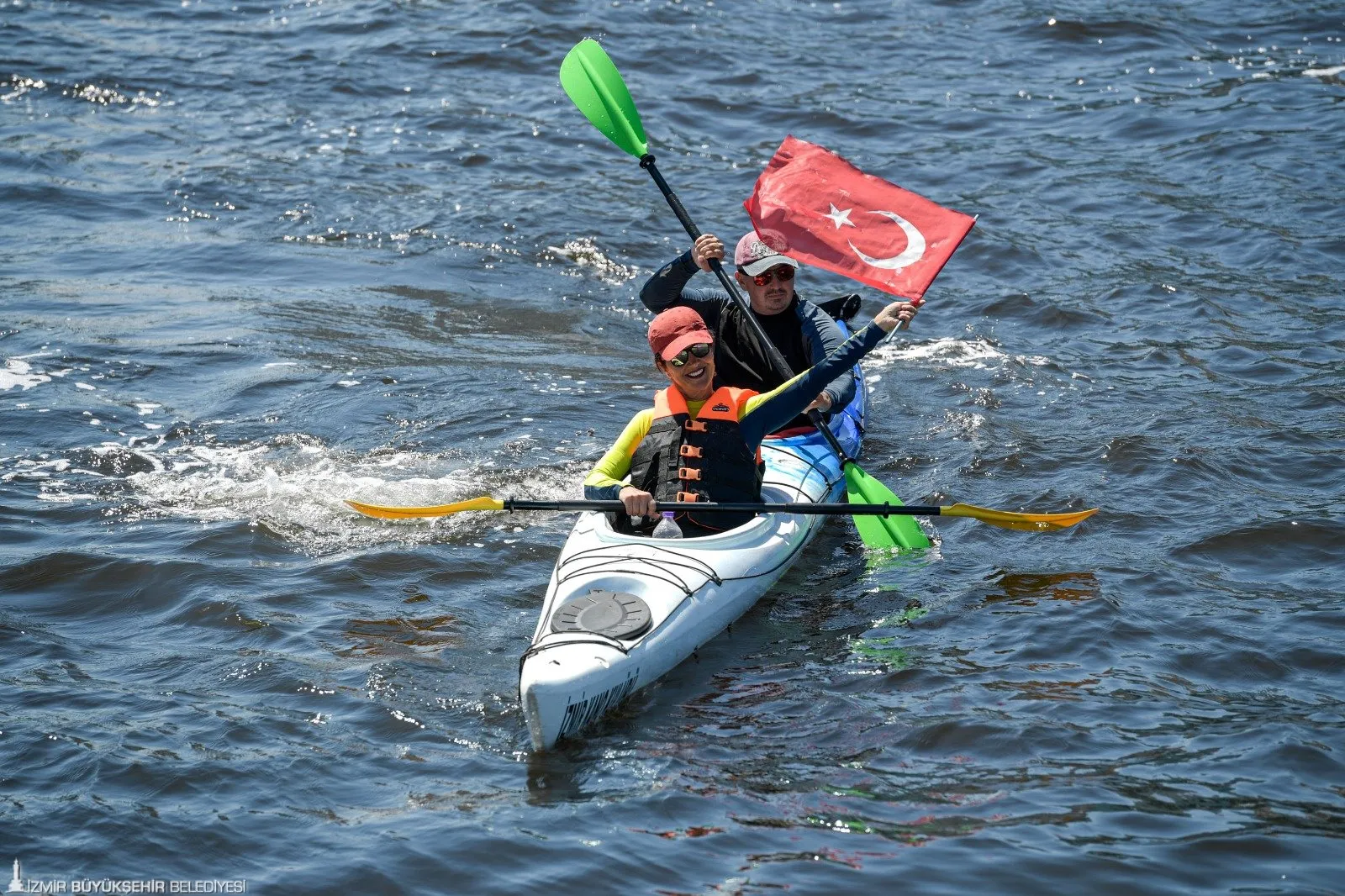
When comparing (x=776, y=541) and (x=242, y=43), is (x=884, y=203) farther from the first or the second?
(x=242, y=43)

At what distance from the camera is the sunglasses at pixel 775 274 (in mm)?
6629

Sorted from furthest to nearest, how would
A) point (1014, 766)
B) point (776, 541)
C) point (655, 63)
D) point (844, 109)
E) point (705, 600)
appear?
point (655, 63)
point (844, 109)
point (776, 541)
point (705, 600)
point (1014, 766)

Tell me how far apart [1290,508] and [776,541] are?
2.51m

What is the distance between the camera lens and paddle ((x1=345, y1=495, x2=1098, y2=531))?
558 cm

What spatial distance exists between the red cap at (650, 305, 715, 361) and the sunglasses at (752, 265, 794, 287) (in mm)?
1161

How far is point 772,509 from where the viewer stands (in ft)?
18.5

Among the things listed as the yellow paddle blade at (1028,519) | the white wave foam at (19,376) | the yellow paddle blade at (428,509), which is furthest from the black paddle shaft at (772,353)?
the white wave foam at (19,376)

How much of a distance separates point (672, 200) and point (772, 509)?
216 centimetres

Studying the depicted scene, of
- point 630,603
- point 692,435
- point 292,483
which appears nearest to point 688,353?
point 692,435

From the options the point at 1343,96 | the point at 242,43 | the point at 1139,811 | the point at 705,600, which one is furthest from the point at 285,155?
the point at 1139,811

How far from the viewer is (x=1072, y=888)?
392 cm

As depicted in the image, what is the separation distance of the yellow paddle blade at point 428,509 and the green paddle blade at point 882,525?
5.56ft

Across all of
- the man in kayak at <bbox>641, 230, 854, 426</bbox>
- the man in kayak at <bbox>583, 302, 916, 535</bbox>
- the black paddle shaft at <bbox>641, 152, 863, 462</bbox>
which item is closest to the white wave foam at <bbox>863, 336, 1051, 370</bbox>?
the man in kayak at <bbox>641, 230, 854, 426</bbox>

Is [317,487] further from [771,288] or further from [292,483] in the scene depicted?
[771,288]
